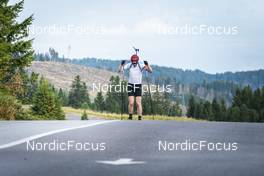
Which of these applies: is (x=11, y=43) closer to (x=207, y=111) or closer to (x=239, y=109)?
(x=239, y=109)

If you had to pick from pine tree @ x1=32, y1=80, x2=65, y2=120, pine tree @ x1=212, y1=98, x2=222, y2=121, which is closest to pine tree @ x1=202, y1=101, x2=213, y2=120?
pine tree @ x1=212, y1=98, x2=222, y2=121

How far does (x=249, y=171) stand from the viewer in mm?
6656

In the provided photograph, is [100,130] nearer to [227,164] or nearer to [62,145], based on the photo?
[62,145]

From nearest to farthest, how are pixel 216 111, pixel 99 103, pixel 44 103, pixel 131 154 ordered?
pixel 131 154 → pixel 44 103 → pixel 216 111 → pixel 99 103

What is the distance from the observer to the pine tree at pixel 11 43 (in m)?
40.7

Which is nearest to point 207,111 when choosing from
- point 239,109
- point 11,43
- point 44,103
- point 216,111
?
point 216,111

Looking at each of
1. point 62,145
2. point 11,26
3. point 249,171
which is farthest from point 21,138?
point 11,26

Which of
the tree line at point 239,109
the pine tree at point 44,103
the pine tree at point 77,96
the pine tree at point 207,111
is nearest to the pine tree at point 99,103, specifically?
the pine tree at point 77,96

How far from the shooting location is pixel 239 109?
146875mm

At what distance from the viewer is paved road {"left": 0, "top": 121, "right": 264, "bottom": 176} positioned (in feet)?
21.8

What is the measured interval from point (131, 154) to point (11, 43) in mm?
35442

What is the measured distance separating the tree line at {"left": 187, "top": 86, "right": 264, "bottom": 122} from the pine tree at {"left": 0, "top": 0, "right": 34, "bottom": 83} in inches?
4183

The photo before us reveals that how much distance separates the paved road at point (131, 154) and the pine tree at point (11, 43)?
28.8m

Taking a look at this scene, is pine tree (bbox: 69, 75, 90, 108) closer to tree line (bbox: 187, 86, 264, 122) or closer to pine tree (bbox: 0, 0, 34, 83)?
tree line (bbox: 187, 86, 264, 122)
